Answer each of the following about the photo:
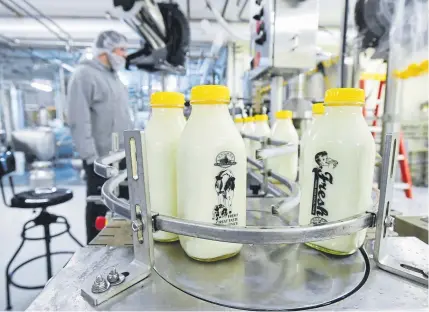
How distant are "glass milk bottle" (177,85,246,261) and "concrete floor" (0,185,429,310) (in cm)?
152

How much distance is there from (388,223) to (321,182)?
0.12 metres

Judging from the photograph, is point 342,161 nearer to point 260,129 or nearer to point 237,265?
point 237,265

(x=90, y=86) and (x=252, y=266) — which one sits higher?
(x=90, y=86)

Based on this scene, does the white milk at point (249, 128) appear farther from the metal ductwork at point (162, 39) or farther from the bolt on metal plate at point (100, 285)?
the metal ductwork at point (162, 39)

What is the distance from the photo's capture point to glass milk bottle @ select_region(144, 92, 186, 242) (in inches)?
20.7

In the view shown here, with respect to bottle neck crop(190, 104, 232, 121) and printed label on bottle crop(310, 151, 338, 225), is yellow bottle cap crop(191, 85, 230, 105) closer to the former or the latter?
bottle neck crop(190, 104, 232, 121)

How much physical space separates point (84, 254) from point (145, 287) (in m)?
0.18

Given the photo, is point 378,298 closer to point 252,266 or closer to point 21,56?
point 252,266

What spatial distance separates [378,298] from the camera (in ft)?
1.32

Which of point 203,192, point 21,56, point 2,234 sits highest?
point 21,56

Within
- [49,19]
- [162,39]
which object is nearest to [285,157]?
[162,39]

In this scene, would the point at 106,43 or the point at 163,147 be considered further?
the point at 106,43

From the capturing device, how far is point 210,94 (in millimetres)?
453

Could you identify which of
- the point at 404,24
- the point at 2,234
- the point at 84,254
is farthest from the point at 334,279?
the point at 2,234
